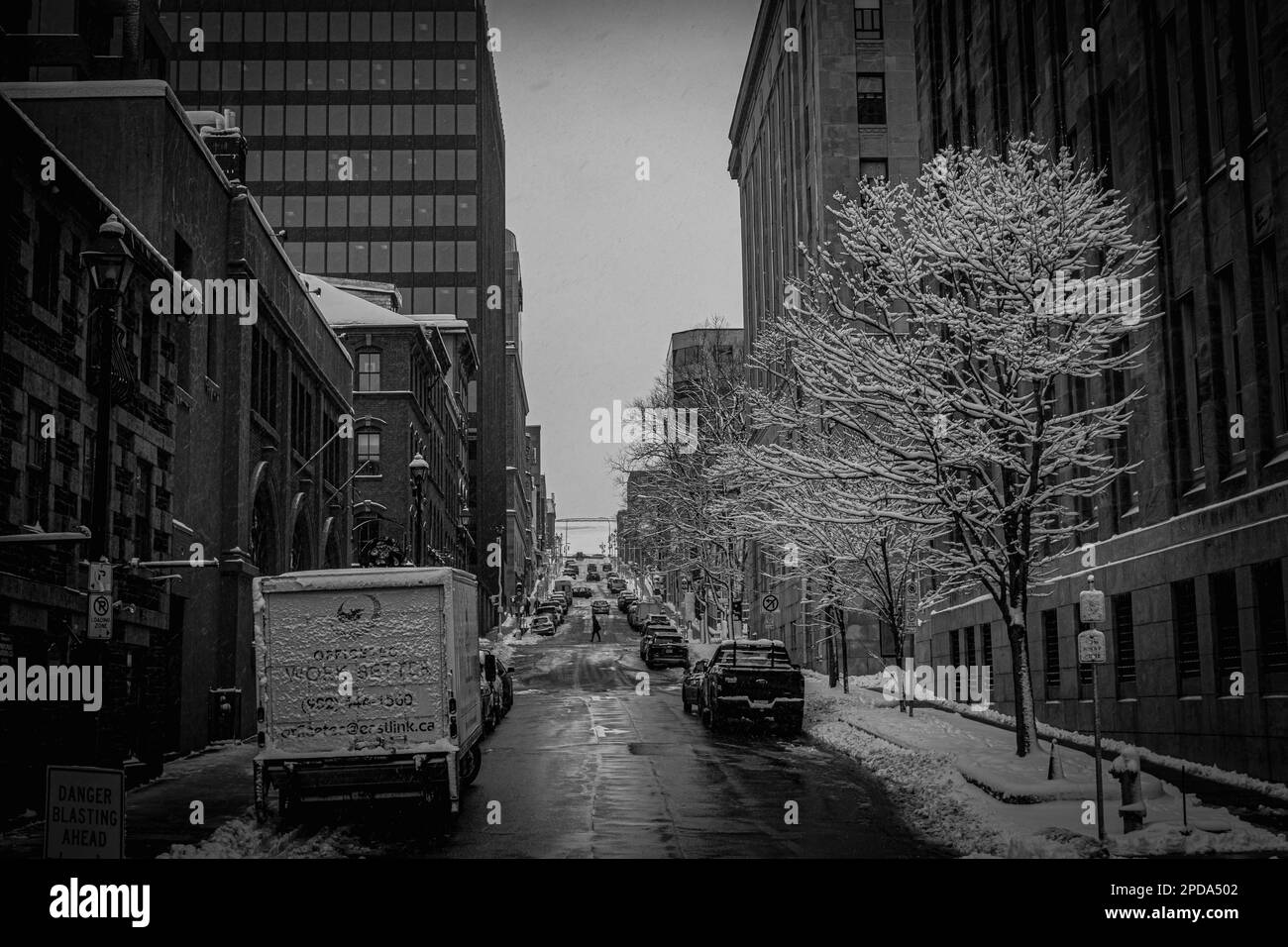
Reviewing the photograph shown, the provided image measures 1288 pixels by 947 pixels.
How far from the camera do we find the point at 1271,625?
2161cm

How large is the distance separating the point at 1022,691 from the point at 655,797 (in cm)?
682

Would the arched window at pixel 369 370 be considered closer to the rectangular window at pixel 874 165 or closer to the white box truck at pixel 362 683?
the rectangular window at pixel 874 165

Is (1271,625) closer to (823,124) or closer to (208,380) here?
(208,380)

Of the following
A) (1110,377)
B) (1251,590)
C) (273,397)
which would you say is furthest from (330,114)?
(1251,590)

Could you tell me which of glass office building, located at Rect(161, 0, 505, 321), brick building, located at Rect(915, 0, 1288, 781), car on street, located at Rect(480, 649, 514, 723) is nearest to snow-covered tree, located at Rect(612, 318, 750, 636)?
car on street, located at Rect(480, 649, 514, 723)

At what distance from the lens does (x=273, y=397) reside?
39688 millimetres

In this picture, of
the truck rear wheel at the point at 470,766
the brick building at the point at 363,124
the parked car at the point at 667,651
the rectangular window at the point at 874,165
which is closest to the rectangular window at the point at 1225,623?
the truck rear wheel at the point at 470,766

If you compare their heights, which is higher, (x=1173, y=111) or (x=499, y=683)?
(x=1173, y=111)

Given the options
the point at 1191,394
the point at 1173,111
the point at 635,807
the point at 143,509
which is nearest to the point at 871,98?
the point at 1173,111

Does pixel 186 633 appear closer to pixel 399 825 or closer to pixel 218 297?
pixel 218 297

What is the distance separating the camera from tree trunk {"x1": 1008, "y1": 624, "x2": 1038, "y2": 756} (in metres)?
22.9

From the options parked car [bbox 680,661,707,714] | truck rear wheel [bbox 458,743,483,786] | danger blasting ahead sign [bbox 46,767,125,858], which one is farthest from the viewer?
parked car [bbox 680,661,707,714]

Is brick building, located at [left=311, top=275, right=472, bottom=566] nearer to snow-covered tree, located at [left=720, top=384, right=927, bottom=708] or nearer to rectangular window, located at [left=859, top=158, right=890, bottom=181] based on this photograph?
rectangular window, located at [left=859, top=158, right=890, bottom=181]

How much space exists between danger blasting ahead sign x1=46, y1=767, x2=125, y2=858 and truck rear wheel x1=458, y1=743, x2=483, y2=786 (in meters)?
7.95
